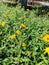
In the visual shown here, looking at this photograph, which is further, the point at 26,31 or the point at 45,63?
the point at 26,31

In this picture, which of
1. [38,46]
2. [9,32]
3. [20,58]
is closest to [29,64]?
[20,58]

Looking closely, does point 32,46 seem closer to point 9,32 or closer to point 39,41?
point 39,41

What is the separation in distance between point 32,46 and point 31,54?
0.19 meters

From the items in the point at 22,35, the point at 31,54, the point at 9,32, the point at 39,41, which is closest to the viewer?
the point at 31,54

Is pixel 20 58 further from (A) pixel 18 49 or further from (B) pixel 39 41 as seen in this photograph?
(B) pixel 39 41

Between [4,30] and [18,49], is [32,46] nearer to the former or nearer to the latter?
[18,49]

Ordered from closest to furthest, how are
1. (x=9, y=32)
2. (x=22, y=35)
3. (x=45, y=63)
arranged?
(x=45, y=63) < (x=22, y=35) < (x=9, y=32)

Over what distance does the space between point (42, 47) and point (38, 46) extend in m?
0.07

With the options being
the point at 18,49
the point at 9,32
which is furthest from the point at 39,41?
the point at 9,32

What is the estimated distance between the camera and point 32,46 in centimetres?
345

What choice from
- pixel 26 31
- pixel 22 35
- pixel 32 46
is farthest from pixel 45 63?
pixel 26 31

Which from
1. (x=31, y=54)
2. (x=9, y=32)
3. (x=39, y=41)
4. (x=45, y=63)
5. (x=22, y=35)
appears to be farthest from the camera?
(x=9, y=32)

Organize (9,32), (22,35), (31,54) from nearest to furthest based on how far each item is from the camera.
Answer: (31,54), (22,35), (9,32)

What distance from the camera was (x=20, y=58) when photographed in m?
3.20
